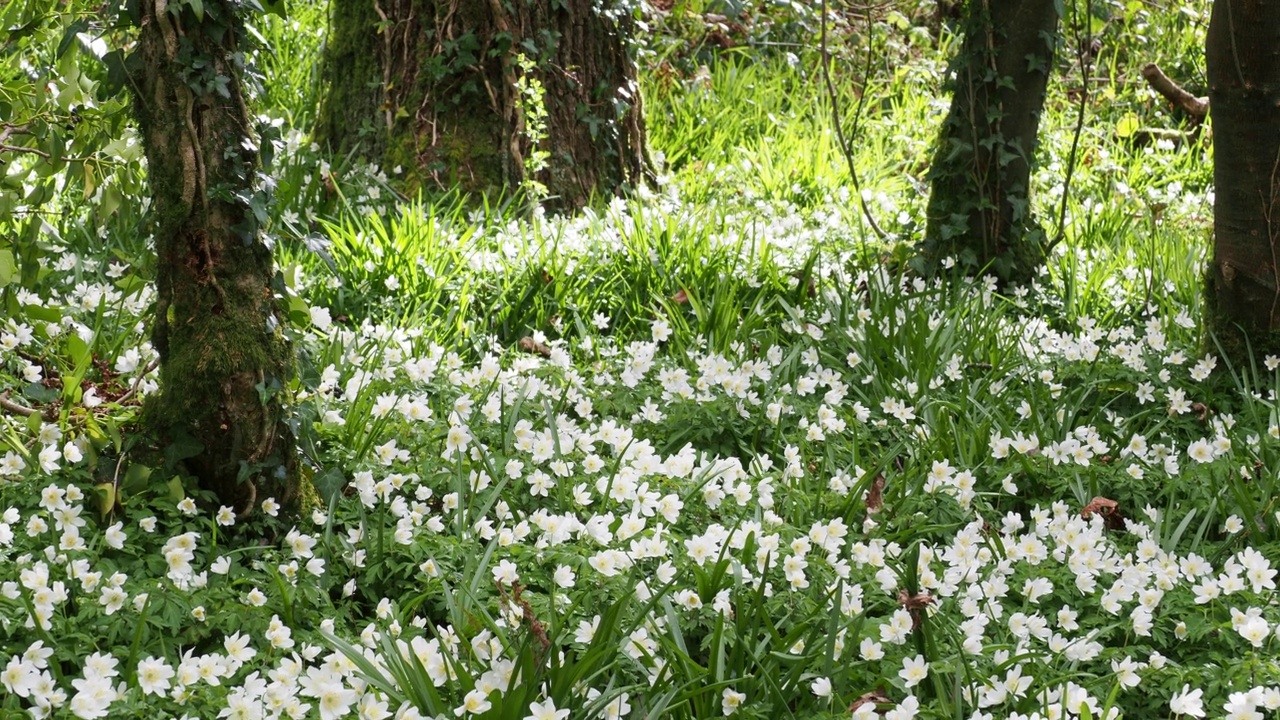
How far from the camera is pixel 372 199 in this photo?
4.53 metres

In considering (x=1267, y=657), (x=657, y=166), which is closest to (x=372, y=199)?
(x=657, y=166)

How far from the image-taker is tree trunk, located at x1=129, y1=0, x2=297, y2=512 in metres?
2.23

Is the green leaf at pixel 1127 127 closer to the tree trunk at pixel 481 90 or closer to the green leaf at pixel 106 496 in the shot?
the tree trunk at pixel 481 90

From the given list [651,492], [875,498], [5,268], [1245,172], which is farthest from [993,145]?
[5,268]

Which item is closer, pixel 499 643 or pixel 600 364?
Result: pixel 499 643

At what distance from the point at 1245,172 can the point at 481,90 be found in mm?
2760

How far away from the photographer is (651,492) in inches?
103

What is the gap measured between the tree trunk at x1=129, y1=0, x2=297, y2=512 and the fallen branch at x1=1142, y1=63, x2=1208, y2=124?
16.3 feet

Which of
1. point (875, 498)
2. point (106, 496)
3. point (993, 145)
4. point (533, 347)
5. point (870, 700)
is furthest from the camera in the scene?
point (993, 145)

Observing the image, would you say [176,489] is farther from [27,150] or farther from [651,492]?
[651,492]

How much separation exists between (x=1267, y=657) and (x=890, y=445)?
117 cm

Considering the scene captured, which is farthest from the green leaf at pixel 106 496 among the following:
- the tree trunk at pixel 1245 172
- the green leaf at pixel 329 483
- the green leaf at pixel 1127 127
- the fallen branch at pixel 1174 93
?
the green leaf at pixel 1127 127

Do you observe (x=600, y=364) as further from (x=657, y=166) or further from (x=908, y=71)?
(x=908, y=71)

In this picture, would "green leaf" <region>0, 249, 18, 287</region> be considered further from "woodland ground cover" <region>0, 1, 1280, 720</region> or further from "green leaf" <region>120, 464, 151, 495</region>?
"green leaf" <region>120, 464, 151, 495</region>
